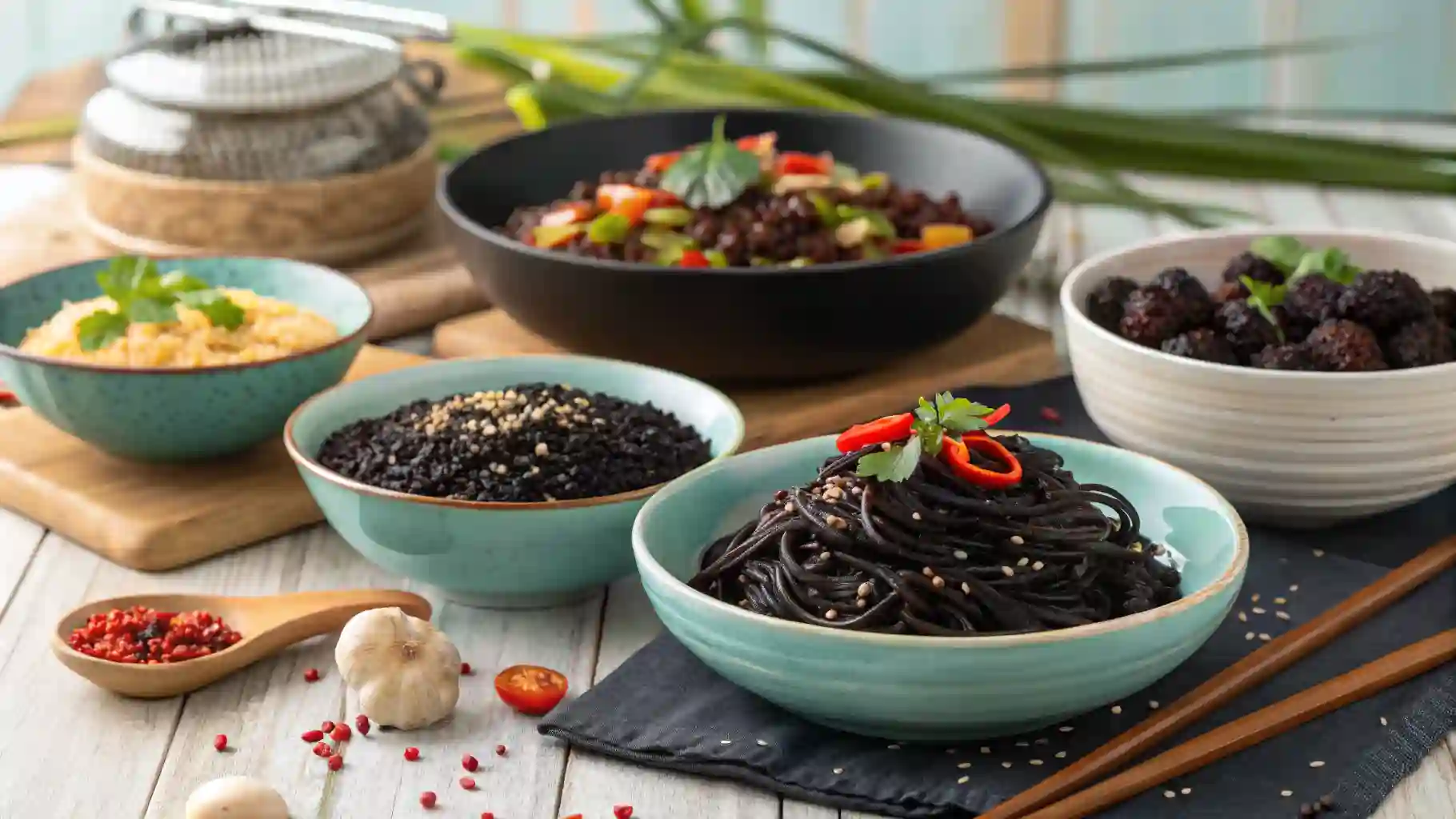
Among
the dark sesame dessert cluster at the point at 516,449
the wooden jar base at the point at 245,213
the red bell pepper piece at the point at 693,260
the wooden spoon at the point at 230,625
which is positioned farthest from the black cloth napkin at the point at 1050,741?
the wooden jar base at the point at 245,213

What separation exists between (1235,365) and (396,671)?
1.17 metres

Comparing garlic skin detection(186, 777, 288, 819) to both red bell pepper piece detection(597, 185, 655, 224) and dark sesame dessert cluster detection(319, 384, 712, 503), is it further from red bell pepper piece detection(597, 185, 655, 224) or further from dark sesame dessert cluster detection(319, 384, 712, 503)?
red bell pepper piece detection(597, 185, 655, 224)

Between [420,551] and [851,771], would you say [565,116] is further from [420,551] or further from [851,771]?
[851,771]

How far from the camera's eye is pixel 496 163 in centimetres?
325

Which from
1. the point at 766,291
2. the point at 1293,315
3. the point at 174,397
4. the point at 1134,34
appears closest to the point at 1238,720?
the point at 1293,315

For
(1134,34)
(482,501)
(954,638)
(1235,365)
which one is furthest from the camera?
(1134,34)

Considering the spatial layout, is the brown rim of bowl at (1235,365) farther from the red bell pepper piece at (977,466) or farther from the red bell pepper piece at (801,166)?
the red bell pepper piece at (801,166)

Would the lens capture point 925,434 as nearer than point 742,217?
Yes

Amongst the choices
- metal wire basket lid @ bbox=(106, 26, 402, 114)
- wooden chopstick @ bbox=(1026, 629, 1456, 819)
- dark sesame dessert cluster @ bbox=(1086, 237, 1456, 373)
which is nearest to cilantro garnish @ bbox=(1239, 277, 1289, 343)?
dark sesame dessert cluster @ bbox=(1086, 237, 1456, 373)

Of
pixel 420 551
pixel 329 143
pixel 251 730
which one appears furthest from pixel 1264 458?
pixel 329 143

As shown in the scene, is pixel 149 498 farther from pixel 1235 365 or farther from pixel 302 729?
pixel 1235 365

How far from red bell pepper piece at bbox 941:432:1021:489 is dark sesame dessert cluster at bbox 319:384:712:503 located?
0.44 metres

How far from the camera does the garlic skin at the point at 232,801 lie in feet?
5.63

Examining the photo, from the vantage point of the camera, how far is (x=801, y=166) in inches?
118
